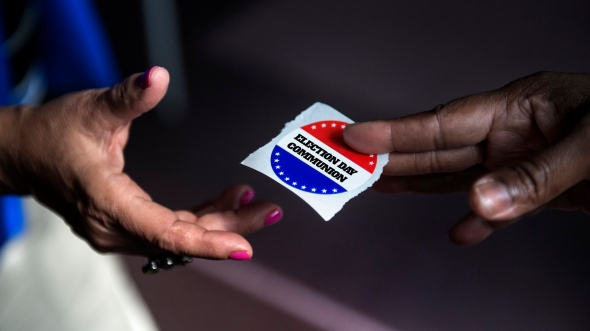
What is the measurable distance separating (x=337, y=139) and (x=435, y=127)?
0.16m

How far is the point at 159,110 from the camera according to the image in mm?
1592

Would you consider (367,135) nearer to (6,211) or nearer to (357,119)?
(357,119)

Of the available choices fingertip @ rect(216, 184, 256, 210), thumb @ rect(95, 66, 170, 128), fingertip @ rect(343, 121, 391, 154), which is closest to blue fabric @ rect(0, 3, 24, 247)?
thumb @ rect(95, 66, 170, 128)

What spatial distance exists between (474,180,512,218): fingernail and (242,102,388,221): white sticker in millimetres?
226

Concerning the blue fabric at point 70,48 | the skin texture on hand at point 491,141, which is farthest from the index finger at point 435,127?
the blue fabric at point 70,48

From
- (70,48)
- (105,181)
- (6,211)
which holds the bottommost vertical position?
(6,211)

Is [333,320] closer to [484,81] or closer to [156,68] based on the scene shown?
[484,81]

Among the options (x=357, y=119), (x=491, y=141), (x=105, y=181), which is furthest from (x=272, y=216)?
(x=357, y=119)

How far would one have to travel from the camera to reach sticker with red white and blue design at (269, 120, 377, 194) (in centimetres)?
82

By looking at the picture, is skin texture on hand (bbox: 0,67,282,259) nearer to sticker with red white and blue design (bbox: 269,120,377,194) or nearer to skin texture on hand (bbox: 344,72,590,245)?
sticker with red white and blue design (bbox: 269,120,377,194)

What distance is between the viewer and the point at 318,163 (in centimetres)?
85

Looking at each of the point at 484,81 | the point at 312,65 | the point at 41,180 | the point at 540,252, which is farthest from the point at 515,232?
the point at 41,180

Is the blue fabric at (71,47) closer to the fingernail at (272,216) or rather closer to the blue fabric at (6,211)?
the blue fabric at (6,211)

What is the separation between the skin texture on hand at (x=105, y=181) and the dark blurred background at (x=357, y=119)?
1.69ft
